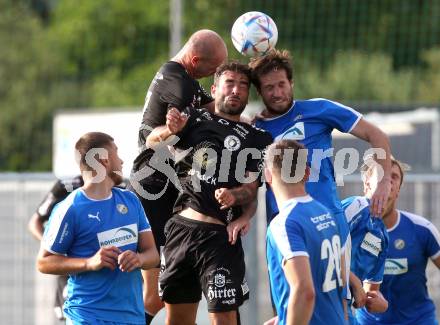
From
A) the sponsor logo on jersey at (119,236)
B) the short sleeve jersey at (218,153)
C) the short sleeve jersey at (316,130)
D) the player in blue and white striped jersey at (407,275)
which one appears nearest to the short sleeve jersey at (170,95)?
the short sleeve jersey at (218,153)

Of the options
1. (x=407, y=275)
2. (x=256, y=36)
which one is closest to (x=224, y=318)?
(x=407, y=275)

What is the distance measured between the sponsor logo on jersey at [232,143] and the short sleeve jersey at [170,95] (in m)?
0.45

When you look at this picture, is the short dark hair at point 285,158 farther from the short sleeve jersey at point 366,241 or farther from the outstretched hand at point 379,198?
the short sleeve jersey at point 366,241

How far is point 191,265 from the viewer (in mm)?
7848

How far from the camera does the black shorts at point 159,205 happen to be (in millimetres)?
8383

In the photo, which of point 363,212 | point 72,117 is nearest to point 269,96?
point 363,212

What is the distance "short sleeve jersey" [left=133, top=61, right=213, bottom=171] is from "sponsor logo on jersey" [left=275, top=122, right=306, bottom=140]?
2.11 ft

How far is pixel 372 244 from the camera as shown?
7.83 m

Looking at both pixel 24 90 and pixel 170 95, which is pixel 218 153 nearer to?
pixel 170 95

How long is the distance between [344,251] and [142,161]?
1974 mm

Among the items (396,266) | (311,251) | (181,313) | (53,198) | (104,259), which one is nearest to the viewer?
(311,251)

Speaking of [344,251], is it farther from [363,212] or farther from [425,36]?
[425,36]

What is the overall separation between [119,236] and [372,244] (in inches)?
71.8

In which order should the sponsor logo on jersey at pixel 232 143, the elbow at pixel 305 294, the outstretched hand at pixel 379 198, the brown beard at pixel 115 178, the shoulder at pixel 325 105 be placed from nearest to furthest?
1. the elbow at pixel 305 294
2. the brown beard at pixel 115 178
3. the sponsor logo on jersey at pixel 232 143
4. the outstretched hand at pixel 379 198
5. the shoulder at pixel 325 105
